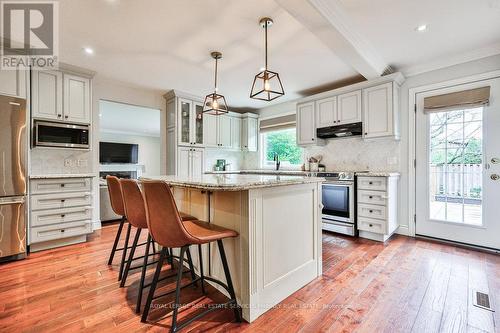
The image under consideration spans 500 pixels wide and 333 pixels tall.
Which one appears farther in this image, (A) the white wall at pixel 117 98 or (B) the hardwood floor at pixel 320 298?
(A) the white wall at pixel 117 98

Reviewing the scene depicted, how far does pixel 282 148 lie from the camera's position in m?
5.31

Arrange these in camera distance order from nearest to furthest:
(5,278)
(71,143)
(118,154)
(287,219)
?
1. (287,219)
2. (5,278)
3. (71,143)
4. (118,154)

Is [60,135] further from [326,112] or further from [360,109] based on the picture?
[360,109]

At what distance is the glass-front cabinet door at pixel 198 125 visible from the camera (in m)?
4.59

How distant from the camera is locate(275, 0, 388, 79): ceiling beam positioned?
6.15ft

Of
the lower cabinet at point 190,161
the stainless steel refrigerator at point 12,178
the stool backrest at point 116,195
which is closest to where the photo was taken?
the stool backrest at point 116,195

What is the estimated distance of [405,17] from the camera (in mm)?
2223

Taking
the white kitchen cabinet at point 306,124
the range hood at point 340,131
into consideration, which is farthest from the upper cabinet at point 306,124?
the range hood at point 340,131

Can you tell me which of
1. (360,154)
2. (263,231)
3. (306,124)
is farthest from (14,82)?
(360,154)

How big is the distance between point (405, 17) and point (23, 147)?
4308 mm

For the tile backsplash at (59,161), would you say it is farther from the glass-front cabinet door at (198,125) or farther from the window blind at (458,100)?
the window blind at (458,100)

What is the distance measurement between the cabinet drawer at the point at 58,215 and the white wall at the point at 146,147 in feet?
18.5

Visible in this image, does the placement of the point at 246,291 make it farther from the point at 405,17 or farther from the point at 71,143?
the point at 71,143

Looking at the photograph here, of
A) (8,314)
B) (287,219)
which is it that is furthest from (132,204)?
(287,219)
